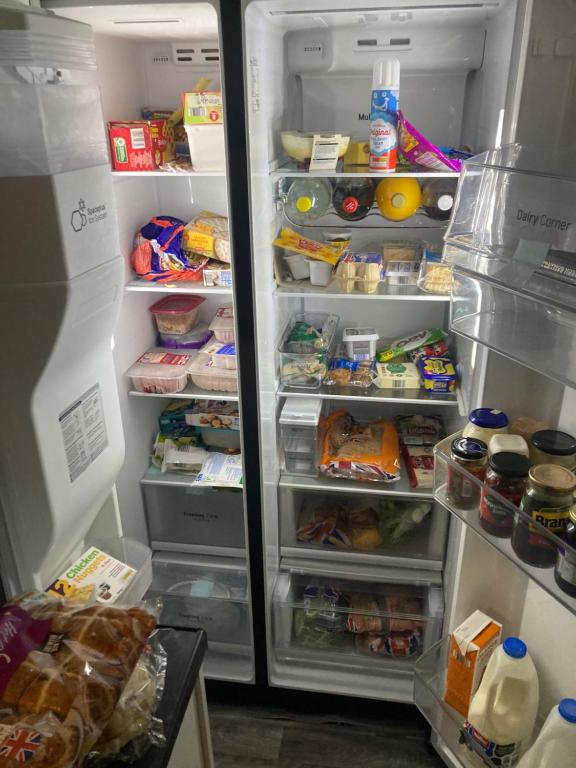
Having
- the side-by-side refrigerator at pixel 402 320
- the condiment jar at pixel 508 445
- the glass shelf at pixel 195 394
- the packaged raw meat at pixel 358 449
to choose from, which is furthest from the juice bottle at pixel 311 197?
the condiment jar at pixel 508 445

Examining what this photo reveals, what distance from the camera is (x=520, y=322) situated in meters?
1.16

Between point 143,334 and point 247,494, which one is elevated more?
point 143,334

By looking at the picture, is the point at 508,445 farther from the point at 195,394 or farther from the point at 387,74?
the point at 195,394

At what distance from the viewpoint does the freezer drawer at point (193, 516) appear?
2.25 m

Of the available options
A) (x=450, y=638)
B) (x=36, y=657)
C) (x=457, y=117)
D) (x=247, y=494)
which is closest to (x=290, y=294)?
(x=247, y=494)

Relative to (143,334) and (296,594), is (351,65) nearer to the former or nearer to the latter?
(143,334)

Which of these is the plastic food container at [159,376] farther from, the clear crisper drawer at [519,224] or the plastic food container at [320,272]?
the clear crisper drawer at [519,224]

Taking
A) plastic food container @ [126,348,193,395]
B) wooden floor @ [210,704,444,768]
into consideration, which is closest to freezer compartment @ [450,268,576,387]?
plastic food container @ [126,348,193,395]

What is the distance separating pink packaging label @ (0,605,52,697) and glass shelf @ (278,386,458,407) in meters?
1.09

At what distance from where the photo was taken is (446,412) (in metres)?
2.18

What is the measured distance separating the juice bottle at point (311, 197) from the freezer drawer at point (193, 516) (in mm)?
992

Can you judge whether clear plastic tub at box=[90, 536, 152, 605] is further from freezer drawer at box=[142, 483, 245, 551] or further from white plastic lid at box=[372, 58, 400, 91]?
white plastic lid at box=[372, 58, 400, 91]

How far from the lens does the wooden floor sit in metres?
1.94

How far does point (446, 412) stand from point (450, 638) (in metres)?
0.83
